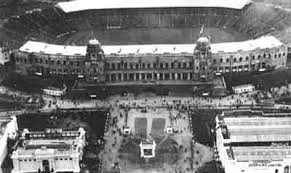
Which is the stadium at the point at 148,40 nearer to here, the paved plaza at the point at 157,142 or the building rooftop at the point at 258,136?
the paved plaza at the point at 157,142

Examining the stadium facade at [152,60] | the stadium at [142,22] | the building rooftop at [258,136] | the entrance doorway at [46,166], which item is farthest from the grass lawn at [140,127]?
the stadium at [142,22]

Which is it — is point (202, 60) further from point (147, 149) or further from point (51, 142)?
point (51, 142)

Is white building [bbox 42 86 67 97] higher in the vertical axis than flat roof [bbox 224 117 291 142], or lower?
higher

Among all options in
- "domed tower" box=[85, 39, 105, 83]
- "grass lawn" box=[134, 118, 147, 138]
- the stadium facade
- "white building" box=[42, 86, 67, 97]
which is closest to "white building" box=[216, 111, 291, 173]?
"grass lawn" box=[134, 118, 147, 138]

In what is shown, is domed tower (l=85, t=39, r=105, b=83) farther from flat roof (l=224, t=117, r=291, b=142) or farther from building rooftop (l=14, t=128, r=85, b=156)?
flat roof (l=224, t=117, r=291, b=142)

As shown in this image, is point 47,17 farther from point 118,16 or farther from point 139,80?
point 139,80
